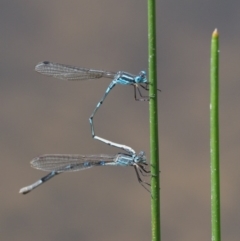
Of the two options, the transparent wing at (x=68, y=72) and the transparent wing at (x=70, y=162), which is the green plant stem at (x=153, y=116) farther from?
the transparent wing at (x=68, y=72)

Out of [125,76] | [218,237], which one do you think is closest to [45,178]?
[125,76]

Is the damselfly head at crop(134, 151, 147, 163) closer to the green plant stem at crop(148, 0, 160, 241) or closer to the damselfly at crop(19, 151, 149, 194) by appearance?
the damselfly at crop(19, 151, 149, 194)

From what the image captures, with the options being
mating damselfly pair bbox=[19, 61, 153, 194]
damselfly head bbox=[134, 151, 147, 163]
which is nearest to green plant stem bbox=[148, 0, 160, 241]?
mating damselfly pair bbox=[19, 61, 153, 194]

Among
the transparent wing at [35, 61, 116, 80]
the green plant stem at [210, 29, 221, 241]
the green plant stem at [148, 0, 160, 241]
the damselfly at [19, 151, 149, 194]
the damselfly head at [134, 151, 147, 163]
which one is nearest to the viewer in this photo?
the green plant stem at [210, 29, 221, 241]

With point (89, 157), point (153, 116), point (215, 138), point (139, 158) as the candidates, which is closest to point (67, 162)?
point (89, 157)

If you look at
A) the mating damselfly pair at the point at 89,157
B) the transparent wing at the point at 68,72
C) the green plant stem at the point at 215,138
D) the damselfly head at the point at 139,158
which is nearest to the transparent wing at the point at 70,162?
the mating damselfly pair at the point at 89,157

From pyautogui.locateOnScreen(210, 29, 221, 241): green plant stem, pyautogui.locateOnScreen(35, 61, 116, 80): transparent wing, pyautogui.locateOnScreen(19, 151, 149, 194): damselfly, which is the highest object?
pyautogui.locateOnScreen(35, 61, 116, 80): transparent wing
